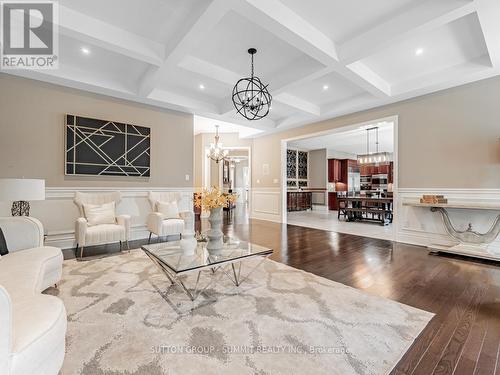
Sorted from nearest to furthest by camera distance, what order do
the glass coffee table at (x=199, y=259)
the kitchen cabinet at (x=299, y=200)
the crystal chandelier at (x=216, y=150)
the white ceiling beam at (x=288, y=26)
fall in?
the glass coffee table at (x=199, y=259) < the white ceiling beam at (x=288, y=26) < the crystal chandelier at (x=216, y=150) < the kitchen cabinet at (x=299, y=200)

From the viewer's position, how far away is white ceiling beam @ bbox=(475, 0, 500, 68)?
2.30m

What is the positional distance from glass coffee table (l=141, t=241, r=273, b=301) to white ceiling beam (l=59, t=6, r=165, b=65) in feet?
8.34

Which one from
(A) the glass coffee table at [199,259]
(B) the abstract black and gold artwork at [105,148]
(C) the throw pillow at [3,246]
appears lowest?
(A) the glass coffee table at [199,259]

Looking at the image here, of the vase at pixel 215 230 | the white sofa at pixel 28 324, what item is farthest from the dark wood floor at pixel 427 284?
the white sofa at pixel 28 324

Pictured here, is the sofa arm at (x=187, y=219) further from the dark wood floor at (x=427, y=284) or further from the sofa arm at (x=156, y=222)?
the dark wood floor at (x=427, y=284)

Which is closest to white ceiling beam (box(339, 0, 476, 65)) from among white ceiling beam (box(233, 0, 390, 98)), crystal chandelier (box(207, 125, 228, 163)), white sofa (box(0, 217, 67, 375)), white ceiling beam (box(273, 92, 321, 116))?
white ceiling beam (box(233, 0, 390, 98))

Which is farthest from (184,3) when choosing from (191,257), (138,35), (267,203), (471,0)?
(267,203)

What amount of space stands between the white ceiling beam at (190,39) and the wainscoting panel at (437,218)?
14.0ft

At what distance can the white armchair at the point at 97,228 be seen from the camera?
11.2 ft

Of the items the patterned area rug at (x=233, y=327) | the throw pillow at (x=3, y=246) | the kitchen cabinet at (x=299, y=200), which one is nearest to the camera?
the patterned area rug at (x=233, y=327)

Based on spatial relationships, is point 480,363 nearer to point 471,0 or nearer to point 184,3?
point 471,0

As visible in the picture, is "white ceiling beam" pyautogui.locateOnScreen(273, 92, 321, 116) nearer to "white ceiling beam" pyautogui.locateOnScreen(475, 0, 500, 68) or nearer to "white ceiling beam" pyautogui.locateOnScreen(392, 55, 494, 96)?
"white ceiling beam" pyautogui.locateOnScreen(392, 55, 494, 96)

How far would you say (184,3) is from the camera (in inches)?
101

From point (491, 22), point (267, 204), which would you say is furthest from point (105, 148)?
point (491, 22)
